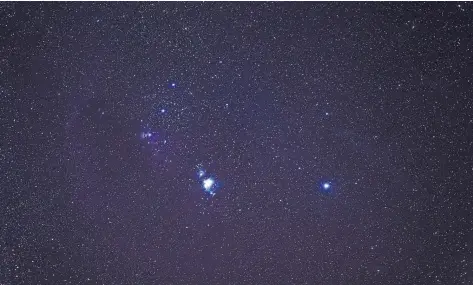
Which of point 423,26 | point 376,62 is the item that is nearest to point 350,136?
point 376,62

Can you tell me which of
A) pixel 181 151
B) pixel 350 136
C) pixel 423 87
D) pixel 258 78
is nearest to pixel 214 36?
pixel 258 78

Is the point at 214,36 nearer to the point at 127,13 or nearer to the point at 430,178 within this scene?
the point at 127,13

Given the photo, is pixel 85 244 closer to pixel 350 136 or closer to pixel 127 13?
pixel 127 13

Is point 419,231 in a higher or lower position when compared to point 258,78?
lower

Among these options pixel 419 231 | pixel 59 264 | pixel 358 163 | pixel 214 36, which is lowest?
pixel 419 231

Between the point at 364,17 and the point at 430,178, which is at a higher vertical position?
the point at 364,17
